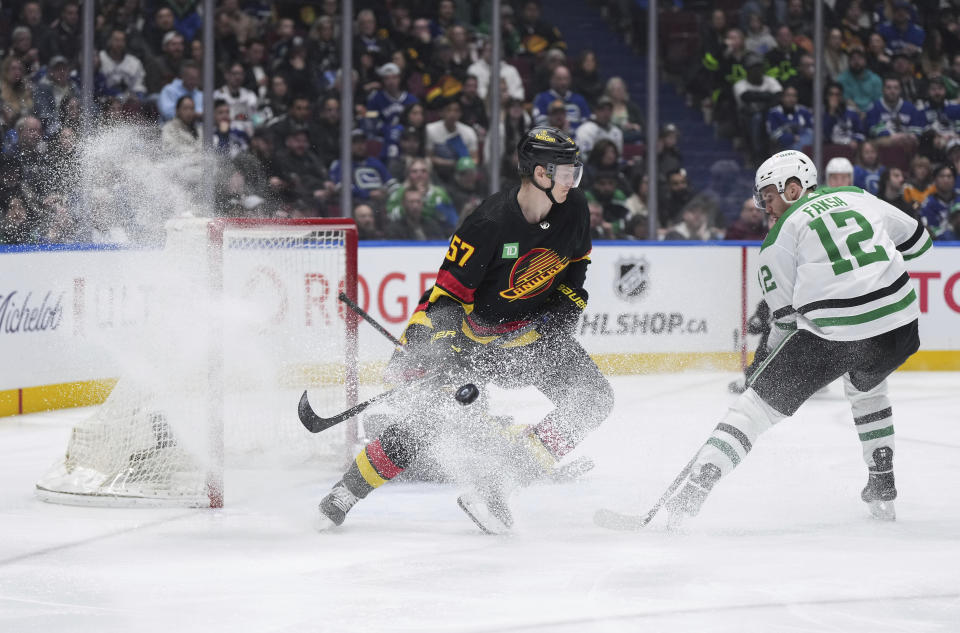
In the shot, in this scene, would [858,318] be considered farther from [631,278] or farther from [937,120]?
[937,120]

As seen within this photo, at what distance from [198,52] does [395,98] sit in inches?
52.1

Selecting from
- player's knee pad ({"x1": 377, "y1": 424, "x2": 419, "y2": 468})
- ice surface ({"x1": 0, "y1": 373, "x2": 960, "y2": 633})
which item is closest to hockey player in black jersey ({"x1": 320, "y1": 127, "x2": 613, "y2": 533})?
player's knee pad ({"x1": 377, "y1": 424, "x2": 419, "y2": 468})

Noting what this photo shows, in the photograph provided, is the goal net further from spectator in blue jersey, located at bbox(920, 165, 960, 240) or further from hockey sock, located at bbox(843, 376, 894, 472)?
spectator in blue jersey, located at bbox(920, 165, 960, 240)

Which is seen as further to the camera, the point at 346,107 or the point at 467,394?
the point at 346,107

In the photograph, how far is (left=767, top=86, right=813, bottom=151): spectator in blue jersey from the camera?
8.98 metres

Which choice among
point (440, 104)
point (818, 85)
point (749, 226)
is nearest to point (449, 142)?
point (440, 104)

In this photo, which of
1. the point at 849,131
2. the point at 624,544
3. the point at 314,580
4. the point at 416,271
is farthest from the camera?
the point at 849,131

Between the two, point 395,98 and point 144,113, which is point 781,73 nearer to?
point 395,98

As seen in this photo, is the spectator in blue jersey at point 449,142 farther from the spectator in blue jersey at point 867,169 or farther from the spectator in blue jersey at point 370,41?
the spectator in blue jersey at point 867,169

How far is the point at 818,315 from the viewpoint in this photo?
3.48m

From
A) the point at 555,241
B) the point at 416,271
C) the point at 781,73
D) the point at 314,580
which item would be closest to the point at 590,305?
the point at 416,271

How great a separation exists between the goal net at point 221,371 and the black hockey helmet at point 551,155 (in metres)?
1.00

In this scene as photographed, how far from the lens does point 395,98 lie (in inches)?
329

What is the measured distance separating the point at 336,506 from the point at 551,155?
1.11 meters
